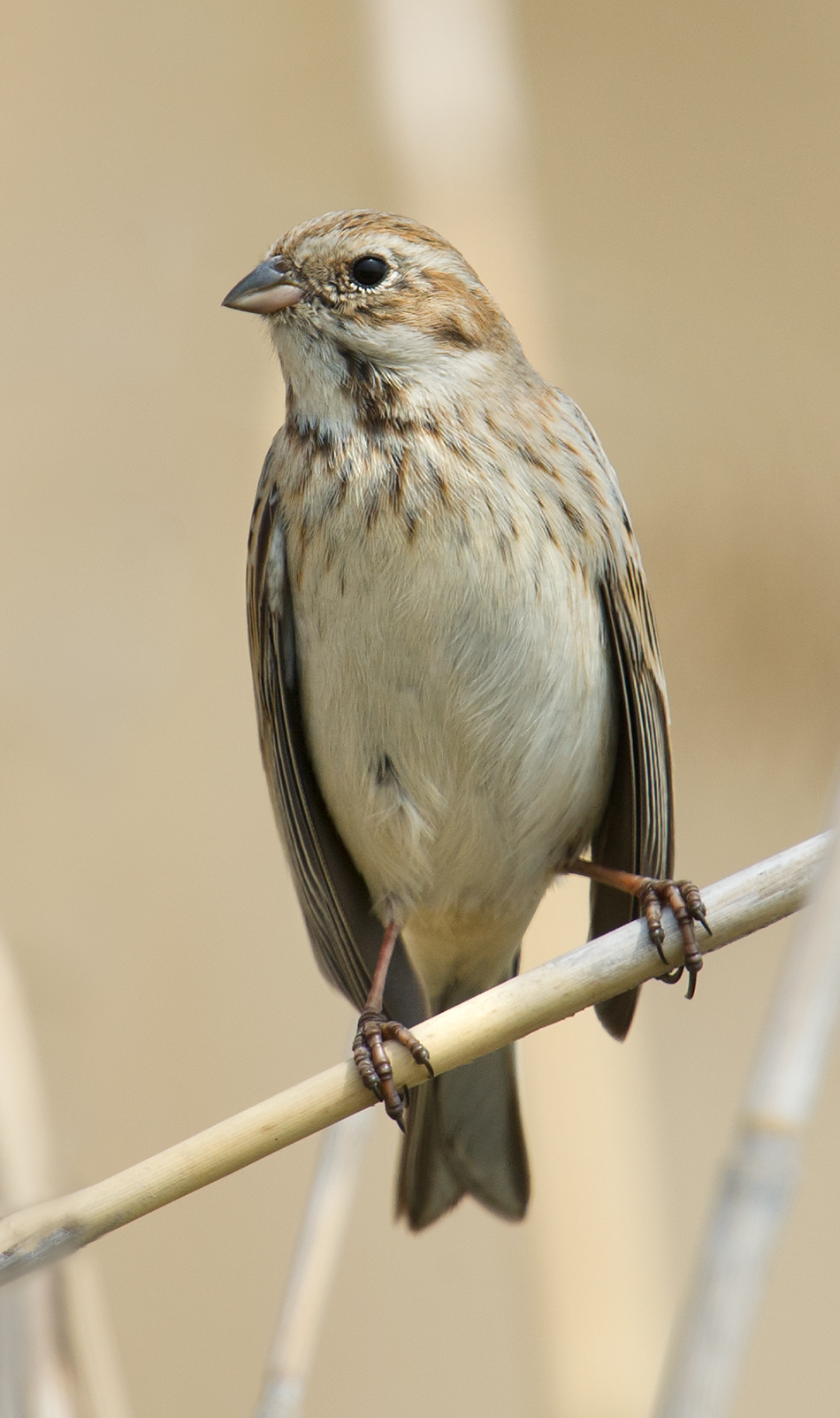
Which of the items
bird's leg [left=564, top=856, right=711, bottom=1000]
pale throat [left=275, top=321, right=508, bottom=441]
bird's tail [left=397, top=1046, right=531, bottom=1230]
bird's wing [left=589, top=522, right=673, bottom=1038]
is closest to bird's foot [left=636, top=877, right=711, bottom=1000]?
bird's leg [left=564, top=856, right=711, bottom=1000]

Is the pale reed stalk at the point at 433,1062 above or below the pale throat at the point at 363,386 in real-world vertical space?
below

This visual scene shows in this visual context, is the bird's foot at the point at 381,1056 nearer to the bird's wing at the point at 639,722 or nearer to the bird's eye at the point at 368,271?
the bird's wing at the point at 639,722

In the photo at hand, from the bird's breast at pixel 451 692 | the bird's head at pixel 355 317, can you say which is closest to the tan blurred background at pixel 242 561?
the bird's breast at pixel 451 692

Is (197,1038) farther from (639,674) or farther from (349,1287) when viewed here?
(639,674)

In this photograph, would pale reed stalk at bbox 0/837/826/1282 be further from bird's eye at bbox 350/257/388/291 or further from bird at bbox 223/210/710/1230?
bird's eye at bbox 350/257/388/291

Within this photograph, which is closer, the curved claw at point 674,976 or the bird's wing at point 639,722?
the curved claw at point 674,976

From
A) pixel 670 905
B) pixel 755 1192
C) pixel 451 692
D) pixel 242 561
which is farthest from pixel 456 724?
pixel 242 561

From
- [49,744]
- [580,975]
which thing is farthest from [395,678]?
[49,744]
